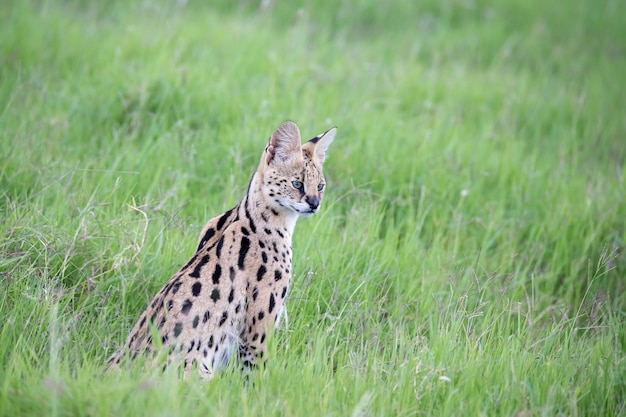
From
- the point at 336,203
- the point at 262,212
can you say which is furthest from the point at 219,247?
the point at 336,203

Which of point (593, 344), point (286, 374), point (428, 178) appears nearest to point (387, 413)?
point (286, 374)

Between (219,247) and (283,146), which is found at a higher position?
(283,146)

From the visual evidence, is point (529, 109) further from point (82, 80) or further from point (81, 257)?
point (81, 257)

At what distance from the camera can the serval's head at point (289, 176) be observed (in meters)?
4.46

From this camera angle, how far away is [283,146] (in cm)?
454

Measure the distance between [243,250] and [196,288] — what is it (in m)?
0.44

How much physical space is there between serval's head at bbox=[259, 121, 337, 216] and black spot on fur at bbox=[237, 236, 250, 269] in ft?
1.03

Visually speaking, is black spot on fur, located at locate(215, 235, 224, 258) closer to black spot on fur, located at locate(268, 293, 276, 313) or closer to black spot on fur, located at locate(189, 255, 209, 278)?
→ black spot on fur, located at locate(189, 255, 209, 278)

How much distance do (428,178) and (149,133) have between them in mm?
2488

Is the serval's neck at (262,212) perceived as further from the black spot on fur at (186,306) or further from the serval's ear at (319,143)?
the black spot on fur at (186,306)

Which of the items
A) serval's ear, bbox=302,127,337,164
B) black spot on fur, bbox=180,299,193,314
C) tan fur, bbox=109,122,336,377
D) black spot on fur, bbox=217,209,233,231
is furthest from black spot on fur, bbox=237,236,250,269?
serval's ear, bbox=302,127,337,164

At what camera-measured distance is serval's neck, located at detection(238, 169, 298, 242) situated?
14.6 ft

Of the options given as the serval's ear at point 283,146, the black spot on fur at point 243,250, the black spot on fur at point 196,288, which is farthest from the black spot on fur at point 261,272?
the serval's ear at point 283,146

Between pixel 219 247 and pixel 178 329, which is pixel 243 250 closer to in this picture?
pixel 219 247
